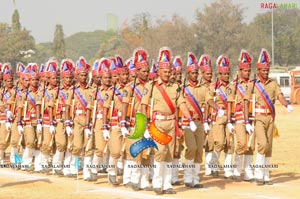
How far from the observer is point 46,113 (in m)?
18.5

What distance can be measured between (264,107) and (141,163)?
8.56 feet

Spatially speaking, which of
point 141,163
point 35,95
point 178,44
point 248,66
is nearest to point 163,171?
point 141,163

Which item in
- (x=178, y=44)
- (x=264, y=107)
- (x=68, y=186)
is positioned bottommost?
(x=68, y=186)

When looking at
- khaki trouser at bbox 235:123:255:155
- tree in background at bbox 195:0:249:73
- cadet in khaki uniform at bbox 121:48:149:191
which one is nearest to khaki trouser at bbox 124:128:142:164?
cadet in khaki uniform at bbox 121:48:149:191

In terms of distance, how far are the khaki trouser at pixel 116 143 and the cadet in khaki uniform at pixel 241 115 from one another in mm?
2371

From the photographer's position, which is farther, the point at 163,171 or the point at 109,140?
the point at 109,140

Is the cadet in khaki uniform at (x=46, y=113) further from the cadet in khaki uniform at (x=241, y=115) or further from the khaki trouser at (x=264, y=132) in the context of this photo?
the khaki trouser at (x=264, y=132)

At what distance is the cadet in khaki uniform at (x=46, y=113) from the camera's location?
1833 cm

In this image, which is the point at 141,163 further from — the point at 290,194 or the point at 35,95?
the point at 35,95

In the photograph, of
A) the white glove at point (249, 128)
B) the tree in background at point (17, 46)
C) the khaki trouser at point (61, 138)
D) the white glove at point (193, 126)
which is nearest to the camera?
the white glove at point (193, 126)

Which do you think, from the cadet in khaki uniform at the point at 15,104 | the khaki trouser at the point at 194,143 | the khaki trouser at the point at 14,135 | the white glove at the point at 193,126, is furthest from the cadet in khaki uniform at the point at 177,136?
the khaki trouser at the point at 14,135

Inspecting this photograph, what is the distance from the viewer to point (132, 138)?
48.3 ft

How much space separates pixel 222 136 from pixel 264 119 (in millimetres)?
1354

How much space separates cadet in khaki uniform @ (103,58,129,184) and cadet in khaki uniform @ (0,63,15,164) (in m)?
4.32
